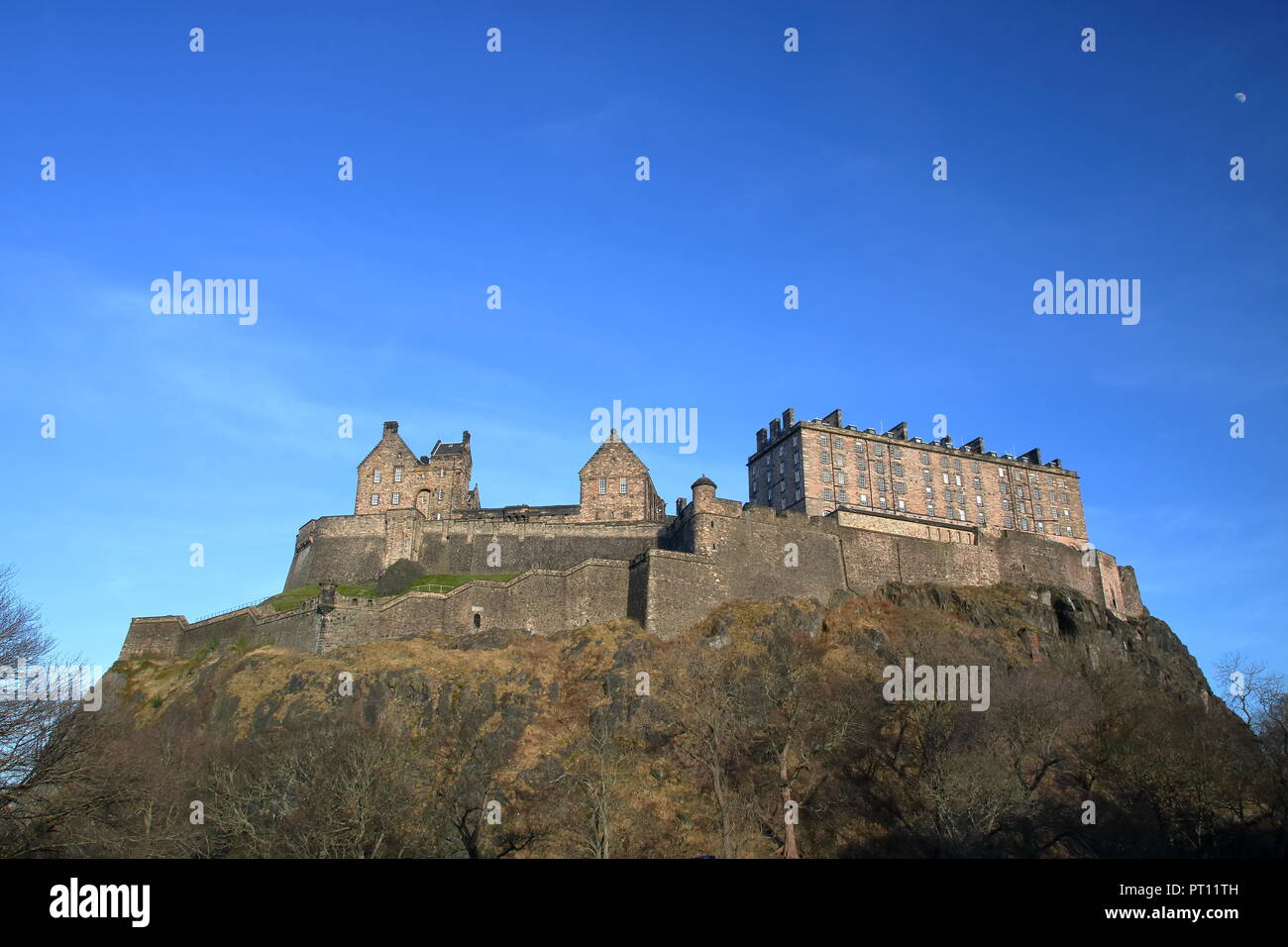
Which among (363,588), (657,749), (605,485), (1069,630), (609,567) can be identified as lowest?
(657,749)

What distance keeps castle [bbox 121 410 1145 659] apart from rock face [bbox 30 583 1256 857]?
2.09 metres

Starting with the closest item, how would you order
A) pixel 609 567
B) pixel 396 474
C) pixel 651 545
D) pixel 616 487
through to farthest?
pixel 609 567 < pixel 651 545 < pixel 616 487 < pixel 396 474

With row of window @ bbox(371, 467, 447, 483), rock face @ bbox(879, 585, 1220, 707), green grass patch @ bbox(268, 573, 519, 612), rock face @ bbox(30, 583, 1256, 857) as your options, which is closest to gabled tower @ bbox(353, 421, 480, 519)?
row of window @ bbox(371, 467, 447, 483)

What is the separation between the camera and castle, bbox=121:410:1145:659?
55.1 m

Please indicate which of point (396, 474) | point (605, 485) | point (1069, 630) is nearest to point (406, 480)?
point (396, 474)

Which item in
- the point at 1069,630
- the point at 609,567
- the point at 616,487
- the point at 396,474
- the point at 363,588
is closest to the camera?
the point at 609,567

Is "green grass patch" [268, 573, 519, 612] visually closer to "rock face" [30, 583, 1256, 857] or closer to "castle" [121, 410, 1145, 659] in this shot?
"castle" [121, 410, 1145, 659]

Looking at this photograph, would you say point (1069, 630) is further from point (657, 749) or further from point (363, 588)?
point (363, 588)

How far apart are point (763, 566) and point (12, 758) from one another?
4071 centimetres

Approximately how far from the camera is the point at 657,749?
4441 centimetres

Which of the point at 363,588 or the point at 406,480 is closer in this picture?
the point at 363,588

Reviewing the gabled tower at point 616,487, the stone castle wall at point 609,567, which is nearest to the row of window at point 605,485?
the gabled tower at point 616,487

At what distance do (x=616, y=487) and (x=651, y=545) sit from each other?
6439mm
